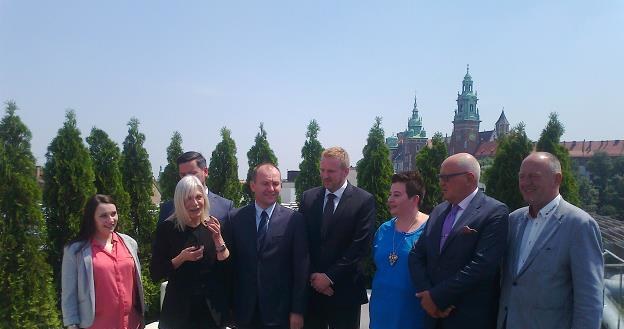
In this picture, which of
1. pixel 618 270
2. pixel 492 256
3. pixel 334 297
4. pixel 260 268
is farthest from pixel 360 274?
pixel 618 270

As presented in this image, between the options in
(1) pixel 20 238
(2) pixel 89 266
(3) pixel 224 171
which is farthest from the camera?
(3) pixel 224 171

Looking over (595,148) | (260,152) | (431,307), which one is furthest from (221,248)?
(595,148)

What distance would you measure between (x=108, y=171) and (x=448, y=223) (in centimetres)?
735

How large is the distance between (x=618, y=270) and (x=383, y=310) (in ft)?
11.0

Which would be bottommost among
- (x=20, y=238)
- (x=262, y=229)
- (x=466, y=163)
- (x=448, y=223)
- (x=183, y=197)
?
(x=20, y=238)

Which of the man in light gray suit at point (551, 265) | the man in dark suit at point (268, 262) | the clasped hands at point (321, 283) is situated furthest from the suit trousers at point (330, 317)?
the man in light gray suit at point (551, 265)

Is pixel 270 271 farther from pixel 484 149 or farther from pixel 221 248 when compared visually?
pixel 484 149

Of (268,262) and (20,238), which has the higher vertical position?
(268,262)

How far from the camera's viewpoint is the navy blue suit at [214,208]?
151 inches

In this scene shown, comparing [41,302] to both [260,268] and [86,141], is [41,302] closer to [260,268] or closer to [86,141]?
[86,141]

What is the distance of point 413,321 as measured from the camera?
3.57 m

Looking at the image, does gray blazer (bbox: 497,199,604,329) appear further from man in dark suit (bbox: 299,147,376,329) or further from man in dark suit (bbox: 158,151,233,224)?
man in dark suit (bbox: 158,151,233,224)

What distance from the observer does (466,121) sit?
8969 cm

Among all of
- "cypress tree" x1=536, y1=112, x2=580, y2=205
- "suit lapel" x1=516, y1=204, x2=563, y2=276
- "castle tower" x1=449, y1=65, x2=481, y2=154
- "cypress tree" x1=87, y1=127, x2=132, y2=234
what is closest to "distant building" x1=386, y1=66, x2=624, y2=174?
"castle tower" x1=449, y1=65, x2=481, y2=154
